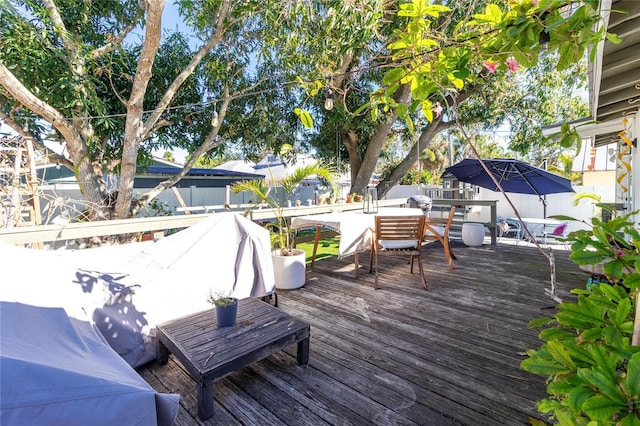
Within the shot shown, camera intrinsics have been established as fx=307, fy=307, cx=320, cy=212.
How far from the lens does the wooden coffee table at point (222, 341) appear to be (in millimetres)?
1744

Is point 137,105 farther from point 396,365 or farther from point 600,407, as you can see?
point 600,407

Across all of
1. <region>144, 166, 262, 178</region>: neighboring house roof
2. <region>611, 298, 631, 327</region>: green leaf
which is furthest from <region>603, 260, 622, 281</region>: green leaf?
<region>144, 166, 262, 178</region>: neighboring house roof

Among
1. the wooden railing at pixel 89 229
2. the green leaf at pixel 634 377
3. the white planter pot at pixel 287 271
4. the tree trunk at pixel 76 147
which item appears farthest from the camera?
the tree trunk at pixel 76 147

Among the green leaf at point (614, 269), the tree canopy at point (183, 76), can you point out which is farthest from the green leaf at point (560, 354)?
the tree canopy at point (183, 76)

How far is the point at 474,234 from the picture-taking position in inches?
252

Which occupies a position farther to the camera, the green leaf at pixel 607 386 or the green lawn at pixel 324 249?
the green lawn at pixel 324 249

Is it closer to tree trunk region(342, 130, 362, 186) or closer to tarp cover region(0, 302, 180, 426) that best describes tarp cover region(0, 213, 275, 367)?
tarp cover region(0, 302, 180, 426)

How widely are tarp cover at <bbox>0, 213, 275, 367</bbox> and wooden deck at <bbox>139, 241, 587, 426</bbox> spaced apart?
386 millimetres

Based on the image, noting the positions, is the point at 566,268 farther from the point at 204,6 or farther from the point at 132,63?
the point at 132,63

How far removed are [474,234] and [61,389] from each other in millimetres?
6820

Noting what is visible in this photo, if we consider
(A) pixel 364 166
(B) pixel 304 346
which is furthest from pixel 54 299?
(A) pixel 364 166

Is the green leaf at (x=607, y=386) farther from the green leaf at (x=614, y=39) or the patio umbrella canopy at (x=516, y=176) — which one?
the patio umbrella canopy at (x=516, y=176)

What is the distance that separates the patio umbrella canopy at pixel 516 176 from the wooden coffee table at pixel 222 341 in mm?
5223

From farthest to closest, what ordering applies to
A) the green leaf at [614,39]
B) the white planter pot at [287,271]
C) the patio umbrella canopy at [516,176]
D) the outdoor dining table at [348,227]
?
the patio umbrella canopy at [516,176] → the outdoor dining table at [348,227] → the white planter pot at [287,271] → the green leaf at [614,39]
